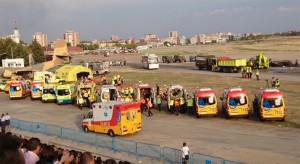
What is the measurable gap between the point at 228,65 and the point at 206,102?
3663 centimetres

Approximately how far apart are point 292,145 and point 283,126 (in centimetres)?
490

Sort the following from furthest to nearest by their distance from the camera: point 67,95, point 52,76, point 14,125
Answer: point 52,76, point 67,95, point 14,125

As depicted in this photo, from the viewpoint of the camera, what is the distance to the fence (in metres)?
16.8

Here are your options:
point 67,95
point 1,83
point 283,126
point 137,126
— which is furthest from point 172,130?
point 1,83

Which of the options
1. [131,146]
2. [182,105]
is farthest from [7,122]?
[182,105]

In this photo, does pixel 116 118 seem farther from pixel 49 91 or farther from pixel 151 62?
pixel 151 62

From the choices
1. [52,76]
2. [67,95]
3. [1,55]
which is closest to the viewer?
[67,95]

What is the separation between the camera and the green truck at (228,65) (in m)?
63.1

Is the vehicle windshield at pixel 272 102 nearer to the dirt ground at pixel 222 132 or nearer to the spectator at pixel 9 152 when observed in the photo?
the dirt ground at pixel 222 132

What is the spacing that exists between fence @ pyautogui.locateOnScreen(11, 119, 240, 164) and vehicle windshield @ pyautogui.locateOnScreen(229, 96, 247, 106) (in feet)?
35.5

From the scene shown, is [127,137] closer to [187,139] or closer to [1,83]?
[187,139]

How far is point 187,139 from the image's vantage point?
77.8 feet

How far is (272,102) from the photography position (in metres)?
26.2

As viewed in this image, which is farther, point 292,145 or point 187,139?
point 187,139
